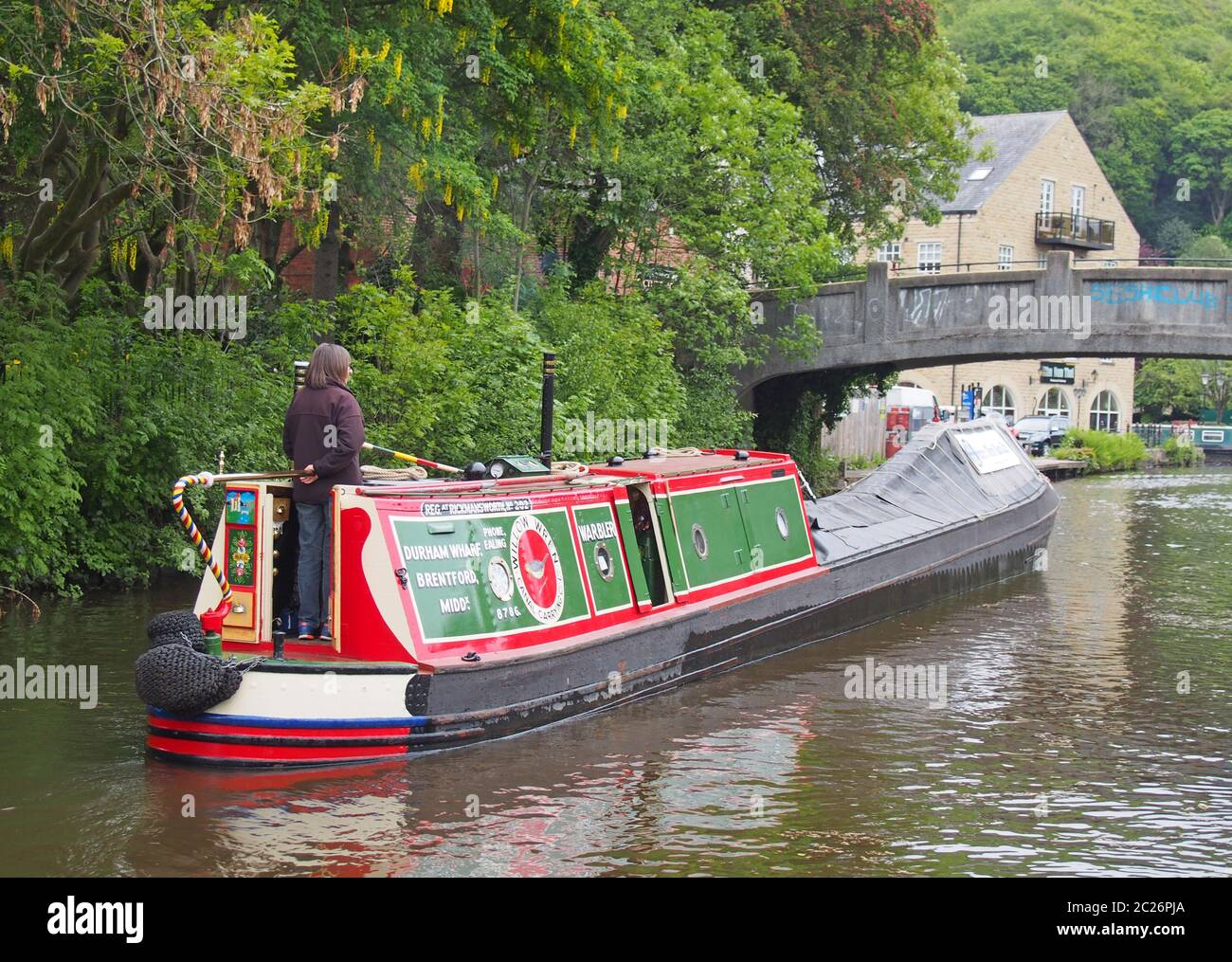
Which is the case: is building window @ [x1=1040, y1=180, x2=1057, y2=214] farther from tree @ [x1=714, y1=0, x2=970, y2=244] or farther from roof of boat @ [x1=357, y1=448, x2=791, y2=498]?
roof of boat @ [x1=357, y1=448, x2=791, y2=498]

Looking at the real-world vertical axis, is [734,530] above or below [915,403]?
below

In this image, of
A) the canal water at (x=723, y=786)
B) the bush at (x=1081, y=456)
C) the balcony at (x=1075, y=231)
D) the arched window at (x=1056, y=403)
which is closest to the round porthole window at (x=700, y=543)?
the canal water at (x=723, y=786)

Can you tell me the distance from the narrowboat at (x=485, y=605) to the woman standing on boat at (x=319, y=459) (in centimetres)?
18

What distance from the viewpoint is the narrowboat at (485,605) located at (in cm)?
1001

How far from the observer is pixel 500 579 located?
452 inches

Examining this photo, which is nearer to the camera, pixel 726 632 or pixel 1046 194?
pixel 726 632

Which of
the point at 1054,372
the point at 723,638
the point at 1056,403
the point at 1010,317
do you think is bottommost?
the point at 723,638

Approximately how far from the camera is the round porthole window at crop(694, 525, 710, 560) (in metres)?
14.1

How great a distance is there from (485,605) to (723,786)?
89.3 inches

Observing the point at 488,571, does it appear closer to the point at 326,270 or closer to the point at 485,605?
the point at 485,605

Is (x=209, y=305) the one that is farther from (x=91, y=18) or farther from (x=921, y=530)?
(x=921, y=530)

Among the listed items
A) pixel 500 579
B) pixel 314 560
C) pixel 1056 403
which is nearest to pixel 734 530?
pixel 500 579

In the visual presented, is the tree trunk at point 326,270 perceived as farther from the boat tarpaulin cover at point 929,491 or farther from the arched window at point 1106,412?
the arched window at point 1106,412

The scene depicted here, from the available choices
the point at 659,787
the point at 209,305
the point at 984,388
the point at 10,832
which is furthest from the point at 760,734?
the point at 984,388
